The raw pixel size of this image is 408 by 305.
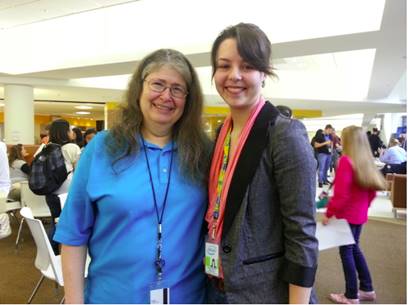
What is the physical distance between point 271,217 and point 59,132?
132 inches

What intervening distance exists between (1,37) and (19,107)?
194 cm

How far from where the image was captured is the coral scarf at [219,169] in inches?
39.1

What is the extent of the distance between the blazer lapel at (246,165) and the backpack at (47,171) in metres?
3.09

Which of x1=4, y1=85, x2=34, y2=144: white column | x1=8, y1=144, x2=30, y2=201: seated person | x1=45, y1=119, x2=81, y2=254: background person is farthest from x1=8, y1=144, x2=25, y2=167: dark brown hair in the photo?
x1=4, y1=85, x2=34, y2=144: white column

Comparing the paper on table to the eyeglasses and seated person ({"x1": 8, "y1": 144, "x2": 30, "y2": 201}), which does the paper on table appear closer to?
the eyeglasses

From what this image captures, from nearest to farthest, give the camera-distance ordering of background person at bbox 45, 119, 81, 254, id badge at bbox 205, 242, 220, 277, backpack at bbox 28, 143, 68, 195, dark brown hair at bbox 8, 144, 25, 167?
id badge at bbox 205, 242, 220, 277 < backpack at bbox 28, 143, 68, 195 < background person at bbox 45, 119, 81, 254 < dark brown hair at bbox 8, 144, 25, 167

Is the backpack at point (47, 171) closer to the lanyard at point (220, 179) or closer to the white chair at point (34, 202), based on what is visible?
the white chair at point (34, 202)

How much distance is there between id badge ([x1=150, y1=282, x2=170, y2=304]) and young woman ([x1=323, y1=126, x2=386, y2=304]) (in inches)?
72.0

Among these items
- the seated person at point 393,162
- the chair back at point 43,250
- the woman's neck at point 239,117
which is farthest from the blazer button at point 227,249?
the seated person at point 393,162

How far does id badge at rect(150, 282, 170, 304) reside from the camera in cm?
108

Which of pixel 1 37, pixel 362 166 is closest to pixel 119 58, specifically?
pixel 1 37

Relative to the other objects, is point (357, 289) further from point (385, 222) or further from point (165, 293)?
point (385, 222)

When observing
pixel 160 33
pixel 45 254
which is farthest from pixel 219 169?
pixel 160 33

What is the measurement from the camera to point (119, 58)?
685 centimetres
